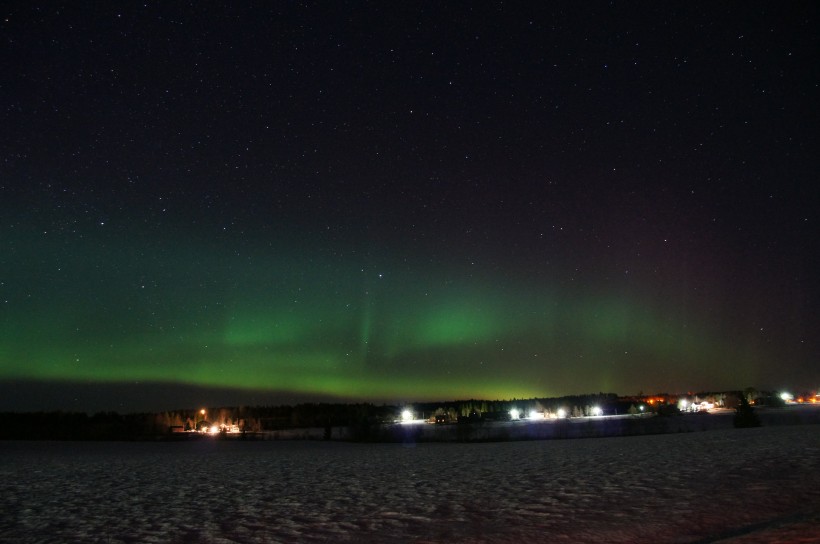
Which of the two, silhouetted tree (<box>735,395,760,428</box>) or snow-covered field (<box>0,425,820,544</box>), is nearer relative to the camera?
snow-covered field (<box>0,425,820,544</box>)

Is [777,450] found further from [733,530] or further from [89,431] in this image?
[89,431]

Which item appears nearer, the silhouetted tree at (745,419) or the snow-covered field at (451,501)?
the snow-covered field at (451,501)

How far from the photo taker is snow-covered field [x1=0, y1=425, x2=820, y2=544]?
23.5ft

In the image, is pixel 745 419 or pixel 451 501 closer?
pixel 451 501

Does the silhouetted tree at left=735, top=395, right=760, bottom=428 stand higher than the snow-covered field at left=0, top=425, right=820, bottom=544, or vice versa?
the silhouetted tree at left=735, top=395, right=760, bottom=428

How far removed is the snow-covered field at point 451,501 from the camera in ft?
23.5

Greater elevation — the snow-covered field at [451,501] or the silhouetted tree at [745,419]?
the silhouetted tree at [745,419]

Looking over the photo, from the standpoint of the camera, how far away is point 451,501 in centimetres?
945

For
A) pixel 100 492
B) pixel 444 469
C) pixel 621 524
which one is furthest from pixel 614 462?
pixel 100 492

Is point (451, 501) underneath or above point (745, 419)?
underneath

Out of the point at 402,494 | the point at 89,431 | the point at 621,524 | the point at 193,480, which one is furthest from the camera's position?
the point at 89,431

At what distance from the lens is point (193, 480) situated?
13.8 meters

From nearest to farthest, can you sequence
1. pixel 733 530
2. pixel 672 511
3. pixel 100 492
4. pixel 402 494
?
pixel 733 530, pixel 672 511, pixel 402 494, pixel 100 492

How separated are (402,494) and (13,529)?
5.65 m
